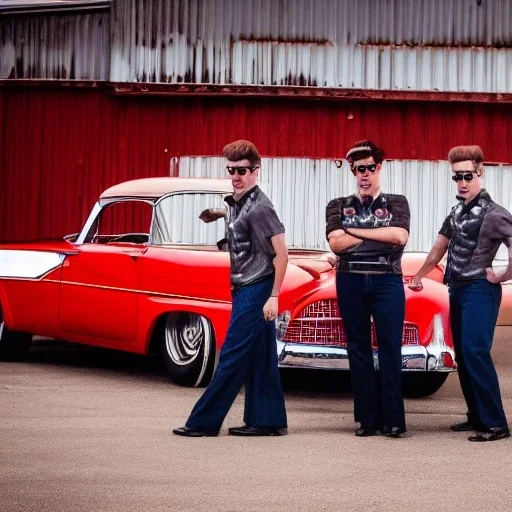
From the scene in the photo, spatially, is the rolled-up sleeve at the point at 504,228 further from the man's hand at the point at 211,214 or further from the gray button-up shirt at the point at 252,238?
the man's hand at the point at 211,214

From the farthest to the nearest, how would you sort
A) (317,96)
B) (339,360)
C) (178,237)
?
(317,96) → (178,237) → (339,360)

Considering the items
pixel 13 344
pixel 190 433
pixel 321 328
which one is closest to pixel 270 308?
pixel 190 433

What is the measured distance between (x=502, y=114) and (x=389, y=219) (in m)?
10.4

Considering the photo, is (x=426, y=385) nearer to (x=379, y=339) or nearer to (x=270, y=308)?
(x=379, y=339)

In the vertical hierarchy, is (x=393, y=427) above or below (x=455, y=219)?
below

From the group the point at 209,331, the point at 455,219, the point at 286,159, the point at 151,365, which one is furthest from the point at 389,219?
the point at 286,159

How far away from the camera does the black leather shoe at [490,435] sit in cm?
793

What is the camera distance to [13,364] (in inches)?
469

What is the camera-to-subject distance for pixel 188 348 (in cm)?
1024

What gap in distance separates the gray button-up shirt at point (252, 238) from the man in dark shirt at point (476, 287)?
112 centimetres

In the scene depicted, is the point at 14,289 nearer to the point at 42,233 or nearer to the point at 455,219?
the point at 455,219

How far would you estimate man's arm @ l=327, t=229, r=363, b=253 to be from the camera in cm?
800

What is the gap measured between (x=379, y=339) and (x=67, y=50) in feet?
35.5

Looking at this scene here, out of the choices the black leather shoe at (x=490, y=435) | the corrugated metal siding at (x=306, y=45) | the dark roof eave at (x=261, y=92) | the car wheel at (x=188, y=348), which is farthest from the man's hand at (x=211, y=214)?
the corrugated metal siding at (x=306, y=45)
